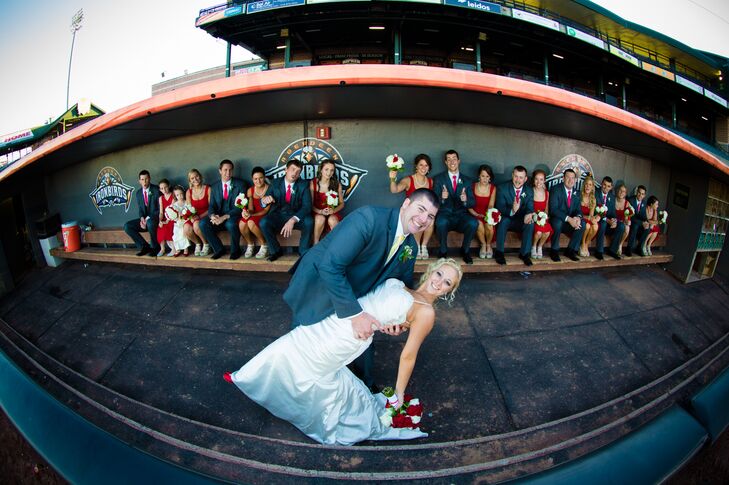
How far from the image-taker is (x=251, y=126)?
5059 mm

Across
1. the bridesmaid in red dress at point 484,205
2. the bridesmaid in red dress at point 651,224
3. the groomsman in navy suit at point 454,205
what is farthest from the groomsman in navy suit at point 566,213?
the bridesmaid in red dress at point 651,224

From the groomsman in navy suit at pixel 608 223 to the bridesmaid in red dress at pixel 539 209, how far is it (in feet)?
3.92

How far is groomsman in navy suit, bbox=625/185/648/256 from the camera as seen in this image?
567 centimetres

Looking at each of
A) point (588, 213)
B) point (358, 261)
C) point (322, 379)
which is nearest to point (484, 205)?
point (588, 213)

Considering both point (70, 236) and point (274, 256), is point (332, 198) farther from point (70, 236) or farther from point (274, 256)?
point (70, 236)

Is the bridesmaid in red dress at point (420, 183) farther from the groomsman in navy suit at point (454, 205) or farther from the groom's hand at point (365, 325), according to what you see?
the groom's hand at point (365, 325)

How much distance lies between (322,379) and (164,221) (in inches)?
185

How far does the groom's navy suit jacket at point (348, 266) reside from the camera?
1975mm

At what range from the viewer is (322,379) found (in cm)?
210

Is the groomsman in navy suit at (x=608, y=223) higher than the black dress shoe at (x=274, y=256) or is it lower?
higher

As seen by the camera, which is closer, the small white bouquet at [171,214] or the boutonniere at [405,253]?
the boutonniere at [405,253]

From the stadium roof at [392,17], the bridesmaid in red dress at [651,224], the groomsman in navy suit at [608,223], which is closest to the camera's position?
the groomsman in navy suit at [608,223]

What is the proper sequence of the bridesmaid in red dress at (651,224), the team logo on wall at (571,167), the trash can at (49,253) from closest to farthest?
the team logo on wall at (571,167)
the bridesmaid in red dress at (651,224)
the trash can at (49,253)

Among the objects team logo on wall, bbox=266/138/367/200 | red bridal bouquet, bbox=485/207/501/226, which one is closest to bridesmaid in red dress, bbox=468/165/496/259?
red bridal bouquet, bbox=485/207/501/226
